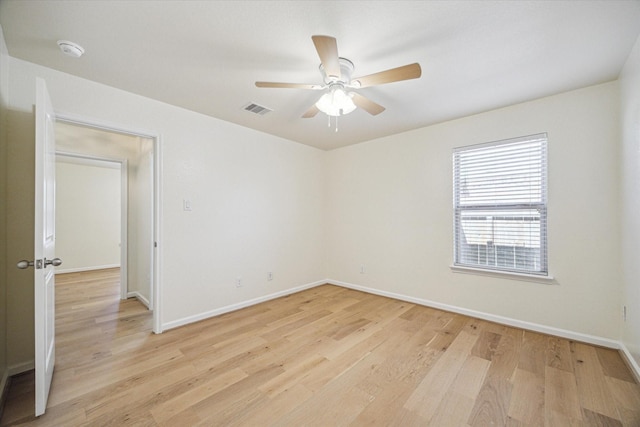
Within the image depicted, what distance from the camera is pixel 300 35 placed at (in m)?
1.74

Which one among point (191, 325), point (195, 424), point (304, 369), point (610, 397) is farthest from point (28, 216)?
point (610, 397)

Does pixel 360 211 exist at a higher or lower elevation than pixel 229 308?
higher

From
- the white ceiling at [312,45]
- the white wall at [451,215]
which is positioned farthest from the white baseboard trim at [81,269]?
the white wall at [451,215]

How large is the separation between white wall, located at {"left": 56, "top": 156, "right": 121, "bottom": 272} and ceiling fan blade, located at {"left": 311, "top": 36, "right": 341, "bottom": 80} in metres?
6.17

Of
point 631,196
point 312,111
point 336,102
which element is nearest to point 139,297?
point 312,111

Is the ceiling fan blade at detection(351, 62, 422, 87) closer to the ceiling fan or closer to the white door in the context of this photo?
the ceiling fan

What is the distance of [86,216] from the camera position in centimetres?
607

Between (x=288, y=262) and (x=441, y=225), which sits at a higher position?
(x=441, y=225)

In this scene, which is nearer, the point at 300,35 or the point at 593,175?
the point at 300,35

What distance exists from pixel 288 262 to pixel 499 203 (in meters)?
2.98

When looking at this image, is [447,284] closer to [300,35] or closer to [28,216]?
[300,35]

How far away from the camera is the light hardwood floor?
1607 mm

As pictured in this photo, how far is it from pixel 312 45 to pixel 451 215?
2.60 meters

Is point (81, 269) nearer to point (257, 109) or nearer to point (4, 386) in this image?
point (4, 386)
